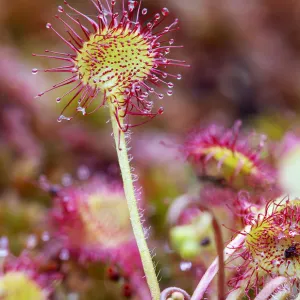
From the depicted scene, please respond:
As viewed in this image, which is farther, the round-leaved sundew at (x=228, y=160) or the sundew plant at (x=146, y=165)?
the round-leaved sundew at (x=228, y=160)

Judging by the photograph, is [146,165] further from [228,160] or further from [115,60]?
[115,60]

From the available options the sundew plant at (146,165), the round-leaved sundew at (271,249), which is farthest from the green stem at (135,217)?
the round-leaved sundew at (271,249)

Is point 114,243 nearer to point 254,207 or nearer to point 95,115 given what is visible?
point 254,207

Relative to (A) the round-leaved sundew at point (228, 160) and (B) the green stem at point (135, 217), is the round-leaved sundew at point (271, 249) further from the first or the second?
(A) the round-leaved sundew at point (228, 160)

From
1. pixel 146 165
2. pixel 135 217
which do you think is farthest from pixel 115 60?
pixel 146 165

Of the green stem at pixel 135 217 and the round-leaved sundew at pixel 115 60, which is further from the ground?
the round-leaved sundew at pixel 115 60

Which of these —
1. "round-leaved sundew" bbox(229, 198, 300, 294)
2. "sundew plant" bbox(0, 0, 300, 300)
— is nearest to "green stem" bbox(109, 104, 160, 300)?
"sundew plant" bbox(0, 0, 300, 300)

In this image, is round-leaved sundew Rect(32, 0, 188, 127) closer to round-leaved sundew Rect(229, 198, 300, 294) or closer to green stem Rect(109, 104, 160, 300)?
green stem Rect(109, 104, 160, 300)

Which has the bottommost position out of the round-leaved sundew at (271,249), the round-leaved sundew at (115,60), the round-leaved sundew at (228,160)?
the round-leaved sundew at (271,249)

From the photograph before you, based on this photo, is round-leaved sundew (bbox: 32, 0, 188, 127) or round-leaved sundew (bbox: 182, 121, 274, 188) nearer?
round-leaved sundew (bbox: 32, 0, 188, 127)
